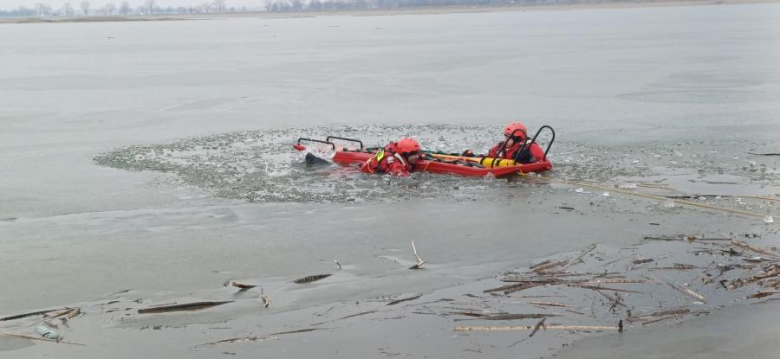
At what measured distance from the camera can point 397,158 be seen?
41.1 ft

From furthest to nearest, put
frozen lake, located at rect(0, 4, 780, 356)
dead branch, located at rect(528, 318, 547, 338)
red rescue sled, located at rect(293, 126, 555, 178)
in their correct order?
red rescue sled, located at rect(293, 126, 555, 178)
frozen lake, located at rect(0, 4, 780, 356)
dead branch, located at rect(528, 318, 547, 338)

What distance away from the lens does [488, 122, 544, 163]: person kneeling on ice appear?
12.6 metres

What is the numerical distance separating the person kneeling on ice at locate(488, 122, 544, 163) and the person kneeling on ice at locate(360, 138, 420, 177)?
1183 mm

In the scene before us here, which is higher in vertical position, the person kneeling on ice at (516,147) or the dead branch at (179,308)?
the person kneeling on ice at (516,147)

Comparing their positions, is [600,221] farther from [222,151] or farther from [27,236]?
[222,151]

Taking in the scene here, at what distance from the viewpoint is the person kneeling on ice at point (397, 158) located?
41.1ft

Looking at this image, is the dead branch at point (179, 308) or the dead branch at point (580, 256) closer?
the dead branch at point (179, 308)

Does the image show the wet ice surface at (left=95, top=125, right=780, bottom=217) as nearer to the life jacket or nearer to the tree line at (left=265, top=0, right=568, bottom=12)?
the life jacket

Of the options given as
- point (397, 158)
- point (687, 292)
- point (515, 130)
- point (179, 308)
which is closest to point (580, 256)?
point (687, 292)

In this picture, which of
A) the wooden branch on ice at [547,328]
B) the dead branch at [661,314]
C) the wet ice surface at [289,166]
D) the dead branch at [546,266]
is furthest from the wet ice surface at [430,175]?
the wooden branch on ice at [547,328]

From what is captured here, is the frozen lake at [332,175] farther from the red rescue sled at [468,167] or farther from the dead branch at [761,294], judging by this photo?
the dead branch at [761,294]

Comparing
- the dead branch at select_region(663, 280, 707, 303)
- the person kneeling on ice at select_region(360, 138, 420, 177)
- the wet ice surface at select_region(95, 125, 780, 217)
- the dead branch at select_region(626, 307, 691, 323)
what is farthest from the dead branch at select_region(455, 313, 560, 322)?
the person kneeling on ice at select_region(360, 138, 420, 177)

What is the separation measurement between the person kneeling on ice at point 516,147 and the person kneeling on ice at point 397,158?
118 centimetres

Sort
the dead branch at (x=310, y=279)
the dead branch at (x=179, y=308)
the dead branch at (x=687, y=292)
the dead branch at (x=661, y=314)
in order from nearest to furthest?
the dead branch at (x=661, y=314) < the dead branch at (x=687, y=292) < the dead branch at (x=179, y=308) < the dead branch at (x=310, y=279)
